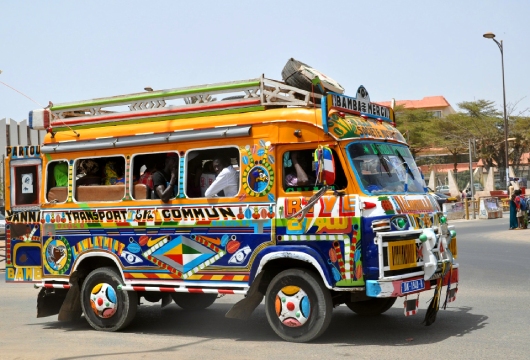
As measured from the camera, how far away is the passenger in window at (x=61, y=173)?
1062cm

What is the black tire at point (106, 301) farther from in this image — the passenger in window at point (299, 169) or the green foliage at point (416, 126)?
the green foliage at point (416, 126)

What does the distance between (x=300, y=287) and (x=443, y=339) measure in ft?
5.54

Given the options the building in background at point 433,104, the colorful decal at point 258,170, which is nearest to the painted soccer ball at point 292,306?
the colorful decal at point 258,170

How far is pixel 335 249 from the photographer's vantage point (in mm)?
8328

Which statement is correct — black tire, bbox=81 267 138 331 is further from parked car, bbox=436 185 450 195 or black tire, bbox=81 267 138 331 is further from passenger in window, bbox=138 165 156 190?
parked car, bbox=436 185 450 195

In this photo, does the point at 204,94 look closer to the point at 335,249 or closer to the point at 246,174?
the point at 246,174

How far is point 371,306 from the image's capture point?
1027 cm

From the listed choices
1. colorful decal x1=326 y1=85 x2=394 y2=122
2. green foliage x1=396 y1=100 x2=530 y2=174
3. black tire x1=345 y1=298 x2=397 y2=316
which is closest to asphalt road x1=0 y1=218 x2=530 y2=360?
black tire x1=345 y1=298 x2=397 y2=316

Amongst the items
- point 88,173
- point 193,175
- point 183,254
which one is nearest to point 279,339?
point 183,254

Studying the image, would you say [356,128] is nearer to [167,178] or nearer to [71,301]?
[167,178]

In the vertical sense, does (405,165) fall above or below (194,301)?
above

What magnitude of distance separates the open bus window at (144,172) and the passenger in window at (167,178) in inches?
3.2

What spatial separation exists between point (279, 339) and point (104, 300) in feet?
8.61

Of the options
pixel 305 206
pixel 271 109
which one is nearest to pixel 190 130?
pixel 271 109
